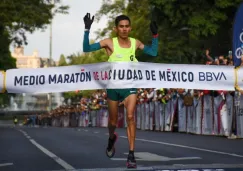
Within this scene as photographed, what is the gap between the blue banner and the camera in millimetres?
10957

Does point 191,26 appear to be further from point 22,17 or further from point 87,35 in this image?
point 87,35

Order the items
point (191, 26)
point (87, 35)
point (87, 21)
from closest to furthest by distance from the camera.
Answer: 1. point (87, 21)
2. point (87, 35)
3. point (191, 26)

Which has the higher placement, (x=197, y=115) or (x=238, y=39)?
(x=238, y=39)

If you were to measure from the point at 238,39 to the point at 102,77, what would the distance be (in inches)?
157

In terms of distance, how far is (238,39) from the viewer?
12586mm

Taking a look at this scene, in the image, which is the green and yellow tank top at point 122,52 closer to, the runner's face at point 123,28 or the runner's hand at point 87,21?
the runner's face at point 123,28

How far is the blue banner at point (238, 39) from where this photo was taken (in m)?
11.0

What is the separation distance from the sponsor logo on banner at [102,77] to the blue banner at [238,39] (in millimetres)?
514

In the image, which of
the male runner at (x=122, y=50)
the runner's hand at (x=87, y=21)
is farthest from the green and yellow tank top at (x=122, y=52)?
the runner's hand at (x=87, y=21)

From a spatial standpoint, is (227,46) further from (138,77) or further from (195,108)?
(138,77)

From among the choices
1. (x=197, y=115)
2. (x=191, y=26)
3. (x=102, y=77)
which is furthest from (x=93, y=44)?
(x=191, y=26)

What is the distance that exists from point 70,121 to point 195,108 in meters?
46.4

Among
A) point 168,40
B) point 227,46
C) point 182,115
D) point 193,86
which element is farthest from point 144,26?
point 193,86

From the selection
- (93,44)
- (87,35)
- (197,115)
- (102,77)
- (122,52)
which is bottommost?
(197,115)
